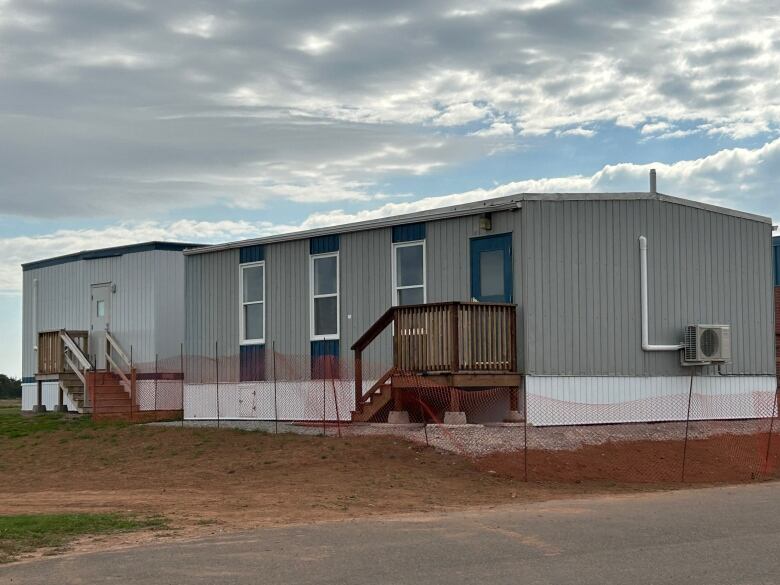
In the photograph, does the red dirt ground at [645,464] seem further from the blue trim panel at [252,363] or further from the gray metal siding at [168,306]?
the gray metal siding at [168,306]

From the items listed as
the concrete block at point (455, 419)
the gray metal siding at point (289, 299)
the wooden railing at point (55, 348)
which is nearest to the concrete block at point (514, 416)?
the concrete block at point (455, 419)

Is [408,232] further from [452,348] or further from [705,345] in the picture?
[705,345]

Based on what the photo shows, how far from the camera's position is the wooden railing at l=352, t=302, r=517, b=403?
61.9 feet

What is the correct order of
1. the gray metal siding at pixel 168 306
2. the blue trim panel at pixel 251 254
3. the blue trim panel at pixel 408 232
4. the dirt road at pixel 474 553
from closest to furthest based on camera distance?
the dirt road at pixel 474 553 < the blue trim panel at pixel 408 232 < the blue trim panel at pixel 251 254 < the gray metal siding at pixel 168 306

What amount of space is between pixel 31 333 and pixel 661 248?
2071cm

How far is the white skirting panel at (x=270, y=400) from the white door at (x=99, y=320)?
6.12 m

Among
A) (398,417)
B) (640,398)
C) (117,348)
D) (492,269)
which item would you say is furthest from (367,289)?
(117,348)

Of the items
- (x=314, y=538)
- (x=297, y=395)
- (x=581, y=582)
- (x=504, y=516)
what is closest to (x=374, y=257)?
(x=297, y=395)

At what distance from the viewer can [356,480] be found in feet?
53.0

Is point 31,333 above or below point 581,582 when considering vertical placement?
above

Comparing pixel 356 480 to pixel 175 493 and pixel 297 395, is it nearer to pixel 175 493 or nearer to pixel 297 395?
pixel 175 493

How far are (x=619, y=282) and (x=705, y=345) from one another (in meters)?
2.15

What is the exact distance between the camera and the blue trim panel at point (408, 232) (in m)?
21.6

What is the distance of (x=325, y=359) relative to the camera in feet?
72.4
